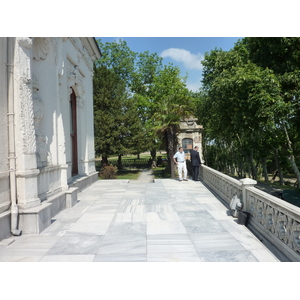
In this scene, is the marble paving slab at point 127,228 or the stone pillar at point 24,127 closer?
the stone pillar at point 24,127

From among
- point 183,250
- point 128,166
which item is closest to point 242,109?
point 183,250

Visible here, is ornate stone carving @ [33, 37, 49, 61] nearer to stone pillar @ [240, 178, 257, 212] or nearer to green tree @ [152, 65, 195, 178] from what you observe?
stone pillar @ [240, 178, 257, 212]

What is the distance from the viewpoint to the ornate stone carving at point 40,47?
646 centimetres

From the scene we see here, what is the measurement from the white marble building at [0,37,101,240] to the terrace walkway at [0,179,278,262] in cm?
47

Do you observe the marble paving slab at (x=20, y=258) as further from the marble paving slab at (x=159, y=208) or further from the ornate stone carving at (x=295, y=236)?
the ornate stone carving at (x=295, y=236)

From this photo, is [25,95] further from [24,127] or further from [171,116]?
[171,116]

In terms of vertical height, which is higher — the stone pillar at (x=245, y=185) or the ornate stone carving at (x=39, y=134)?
the ornate stone carving at (x=39, y=134)

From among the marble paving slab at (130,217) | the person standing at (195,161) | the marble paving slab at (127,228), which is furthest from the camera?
the person standing at (195,161)

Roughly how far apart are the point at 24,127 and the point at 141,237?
3209 mm

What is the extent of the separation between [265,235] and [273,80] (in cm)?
834

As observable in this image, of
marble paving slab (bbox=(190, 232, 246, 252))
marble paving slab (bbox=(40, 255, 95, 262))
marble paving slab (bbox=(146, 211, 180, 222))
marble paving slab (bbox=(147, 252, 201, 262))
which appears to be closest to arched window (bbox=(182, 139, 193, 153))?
marble paving slab (bbox=(146, 211, 180, 222))

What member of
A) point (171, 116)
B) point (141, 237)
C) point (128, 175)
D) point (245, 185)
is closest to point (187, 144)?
point (171, 116)

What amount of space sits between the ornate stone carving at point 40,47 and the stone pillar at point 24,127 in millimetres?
1263

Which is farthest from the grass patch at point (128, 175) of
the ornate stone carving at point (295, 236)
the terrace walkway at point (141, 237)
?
the ornate stone carving at point (295, 236)
